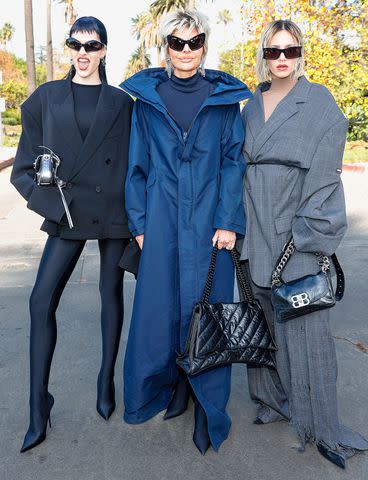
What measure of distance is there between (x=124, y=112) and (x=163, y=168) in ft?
1.28

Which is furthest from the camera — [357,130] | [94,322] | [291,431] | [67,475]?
[357,130]

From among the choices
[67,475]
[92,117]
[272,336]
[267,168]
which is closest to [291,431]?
[272,336]

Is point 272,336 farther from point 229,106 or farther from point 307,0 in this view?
point 307,0

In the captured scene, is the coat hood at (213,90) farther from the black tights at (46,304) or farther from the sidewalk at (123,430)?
the sidewalk at (123,430)

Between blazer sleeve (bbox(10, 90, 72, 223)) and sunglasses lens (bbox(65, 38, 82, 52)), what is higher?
sunglasses lens (bbox(65, 38, 82, 52))

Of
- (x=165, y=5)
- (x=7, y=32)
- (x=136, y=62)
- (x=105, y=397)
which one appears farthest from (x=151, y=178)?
(x=7, y=32)

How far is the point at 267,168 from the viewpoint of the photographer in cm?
258

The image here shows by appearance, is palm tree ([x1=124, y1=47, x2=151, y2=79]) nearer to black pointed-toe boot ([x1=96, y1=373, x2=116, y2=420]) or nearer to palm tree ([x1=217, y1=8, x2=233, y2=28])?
palm tree ([x1=217, y1=8, x2=233, y2=28])

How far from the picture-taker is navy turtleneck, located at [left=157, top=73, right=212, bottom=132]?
2613 millimetres

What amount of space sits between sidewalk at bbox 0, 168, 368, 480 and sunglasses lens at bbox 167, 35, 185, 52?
1814mm

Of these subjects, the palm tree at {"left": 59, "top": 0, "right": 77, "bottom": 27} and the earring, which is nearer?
the earring

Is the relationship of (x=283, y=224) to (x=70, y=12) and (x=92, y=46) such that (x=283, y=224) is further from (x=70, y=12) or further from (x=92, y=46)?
(x=70, y=12)

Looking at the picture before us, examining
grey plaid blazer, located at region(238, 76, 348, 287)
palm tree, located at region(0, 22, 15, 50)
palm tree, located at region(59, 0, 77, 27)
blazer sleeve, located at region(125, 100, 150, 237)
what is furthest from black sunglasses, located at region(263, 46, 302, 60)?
palm tree, located at region(0, 22, 15, 50)

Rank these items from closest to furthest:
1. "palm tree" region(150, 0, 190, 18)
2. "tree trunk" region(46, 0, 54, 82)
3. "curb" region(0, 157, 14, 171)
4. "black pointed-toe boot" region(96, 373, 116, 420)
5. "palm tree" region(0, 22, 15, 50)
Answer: "black pointed-toe boot" region(96, 373, 116, 420), "curb" region(0, 157, 14, 171), "tree trunk" region(46, 0, 54, 82), "palm tree" region(150, 0, 190, 18), "palm tree" region(0, 22, 15, 50)
